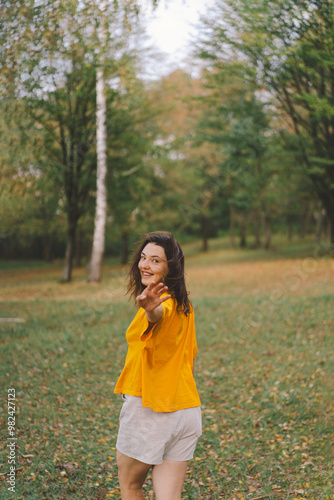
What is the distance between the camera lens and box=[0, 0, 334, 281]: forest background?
7051mm

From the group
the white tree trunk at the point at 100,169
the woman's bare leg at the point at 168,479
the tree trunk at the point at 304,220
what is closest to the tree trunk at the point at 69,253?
the white tree trunk at the point at 100,169

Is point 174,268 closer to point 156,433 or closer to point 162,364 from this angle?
point 162,364

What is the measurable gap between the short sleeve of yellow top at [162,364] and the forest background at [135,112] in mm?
5007

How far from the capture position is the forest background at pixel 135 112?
705 centimetres

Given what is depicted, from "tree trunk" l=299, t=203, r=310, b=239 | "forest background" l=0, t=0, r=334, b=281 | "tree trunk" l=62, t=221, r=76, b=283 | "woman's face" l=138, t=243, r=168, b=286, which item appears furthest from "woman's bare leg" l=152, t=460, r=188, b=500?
"tree trunk" l=299, t=203, r=310, b=239

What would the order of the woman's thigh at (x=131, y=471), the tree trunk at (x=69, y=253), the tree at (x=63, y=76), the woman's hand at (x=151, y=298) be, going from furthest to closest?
the tree trunk at (x=69, y=253)
the tree at (x=63, y=76)
the woman's thigh at (x=131, y=471)
the woman's hand at (x=151, y=298)

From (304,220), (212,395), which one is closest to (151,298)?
(212,395)

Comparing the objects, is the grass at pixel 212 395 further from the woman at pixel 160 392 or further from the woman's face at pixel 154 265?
the woman's face at pixel 154 265

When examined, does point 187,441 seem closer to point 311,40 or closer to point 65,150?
point 311,40

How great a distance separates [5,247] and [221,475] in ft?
47.4

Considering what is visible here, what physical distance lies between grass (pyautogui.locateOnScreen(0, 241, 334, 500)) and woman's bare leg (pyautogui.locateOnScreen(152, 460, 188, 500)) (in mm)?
1811

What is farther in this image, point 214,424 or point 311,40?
point 311,40

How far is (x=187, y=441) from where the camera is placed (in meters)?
2.29

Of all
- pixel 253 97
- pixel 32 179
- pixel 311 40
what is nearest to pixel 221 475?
pixel 311 40
